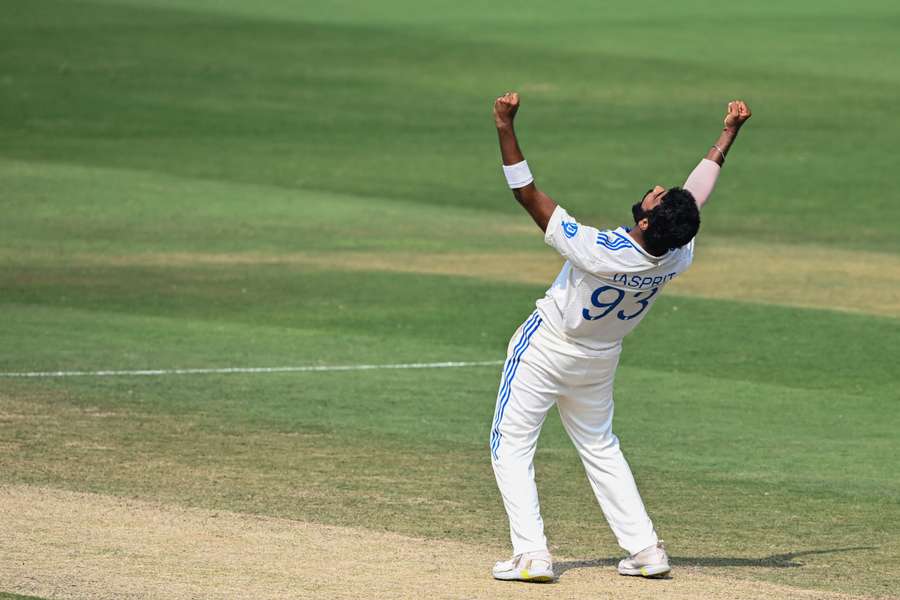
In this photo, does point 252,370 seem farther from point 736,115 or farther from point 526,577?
point 526,577

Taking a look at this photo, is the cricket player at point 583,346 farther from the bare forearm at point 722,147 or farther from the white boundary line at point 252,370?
the white boundary line at point 252,370

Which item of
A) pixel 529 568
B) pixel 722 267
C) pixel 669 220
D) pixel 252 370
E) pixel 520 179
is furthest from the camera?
pixel 722 267

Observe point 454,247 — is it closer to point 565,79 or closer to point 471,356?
point 471,356

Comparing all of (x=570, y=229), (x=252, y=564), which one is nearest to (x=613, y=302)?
(x=570, y=229)

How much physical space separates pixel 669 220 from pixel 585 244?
0.38m

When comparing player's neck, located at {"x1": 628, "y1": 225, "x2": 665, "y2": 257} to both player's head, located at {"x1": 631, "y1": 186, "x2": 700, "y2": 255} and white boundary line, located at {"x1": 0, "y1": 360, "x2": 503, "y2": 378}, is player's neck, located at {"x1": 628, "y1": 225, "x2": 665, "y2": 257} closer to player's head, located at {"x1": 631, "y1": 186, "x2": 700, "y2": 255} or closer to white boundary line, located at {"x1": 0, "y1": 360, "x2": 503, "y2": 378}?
player's head, located at {"x1": 631, "y1": 186, "x2": 700, "y2": 255}

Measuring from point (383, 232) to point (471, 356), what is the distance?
306 inches

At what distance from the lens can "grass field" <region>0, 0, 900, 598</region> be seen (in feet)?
33.7

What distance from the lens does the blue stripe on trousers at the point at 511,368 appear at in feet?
27.7

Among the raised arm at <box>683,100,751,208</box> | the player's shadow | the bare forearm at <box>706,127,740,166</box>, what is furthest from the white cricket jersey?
the player's shadow

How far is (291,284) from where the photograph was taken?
19.0 metres

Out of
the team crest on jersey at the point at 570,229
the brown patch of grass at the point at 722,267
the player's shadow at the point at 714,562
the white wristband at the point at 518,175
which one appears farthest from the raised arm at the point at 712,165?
the brown patch of grass at the point at 722,267

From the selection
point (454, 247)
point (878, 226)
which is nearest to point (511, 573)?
point (454, 247)

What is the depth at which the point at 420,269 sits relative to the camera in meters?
20.2
